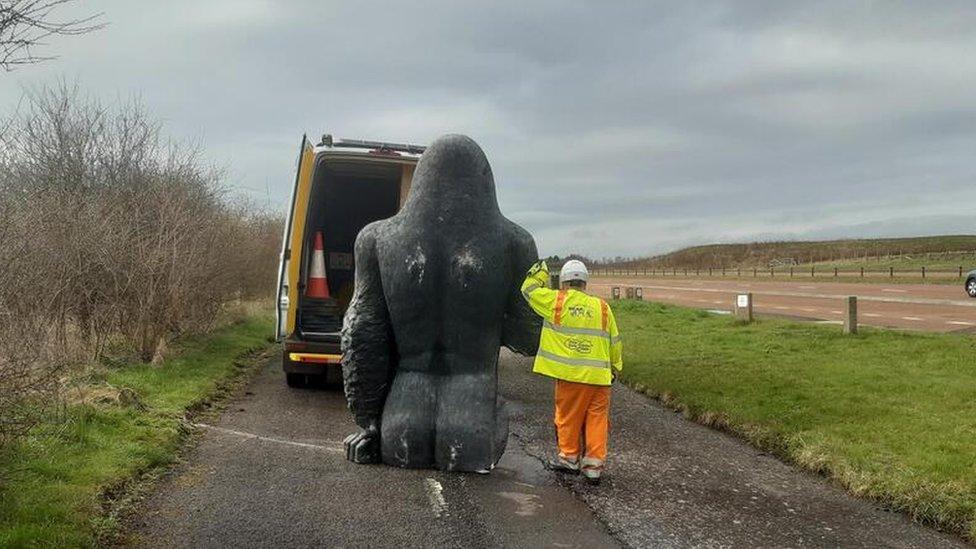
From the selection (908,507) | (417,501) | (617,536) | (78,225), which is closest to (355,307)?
(417,501)

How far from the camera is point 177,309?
11312 millimetres

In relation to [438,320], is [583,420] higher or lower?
lower

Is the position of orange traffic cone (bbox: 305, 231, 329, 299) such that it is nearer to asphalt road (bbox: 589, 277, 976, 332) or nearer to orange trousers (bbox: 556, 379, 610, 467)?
orange trousers (bbox: 556, 379, 610, 467)

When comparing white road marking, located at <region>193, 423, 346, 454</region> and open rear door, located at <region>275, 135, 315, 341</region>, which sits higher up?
open rear door, located at <region>275, 135, 315, 341</region>

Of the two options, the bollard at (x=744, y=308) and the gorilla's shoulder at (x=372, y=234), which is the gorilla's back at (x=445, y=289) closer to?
the gorilla's shoulder at (x=372, y=234)

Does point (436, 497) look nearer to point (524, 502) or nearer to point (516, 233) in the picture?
point (524, 502)

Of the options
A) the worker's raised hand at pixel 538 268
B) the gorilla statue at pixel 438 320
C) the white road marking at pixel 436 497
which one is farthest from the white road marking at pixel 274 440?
the worker's raised hand at pixel 538 268

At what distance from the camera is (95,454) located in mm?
5465

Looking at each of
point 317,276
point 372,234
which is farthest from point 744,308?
point 372,234

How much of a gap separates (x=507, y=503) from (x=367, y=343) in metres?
1.41

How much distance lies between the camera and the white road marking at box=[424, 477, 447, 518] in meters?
4.75

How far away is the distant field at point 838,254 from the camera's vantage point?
56.8 m

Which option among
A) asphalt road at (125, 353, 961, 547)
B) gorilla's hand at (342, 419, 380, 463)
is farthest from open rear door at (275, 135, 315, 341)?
gorilla's hand at (342, 419, 380, 463)

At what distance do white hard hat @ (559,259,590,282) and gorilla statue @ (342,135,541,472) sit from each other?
42cm
